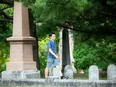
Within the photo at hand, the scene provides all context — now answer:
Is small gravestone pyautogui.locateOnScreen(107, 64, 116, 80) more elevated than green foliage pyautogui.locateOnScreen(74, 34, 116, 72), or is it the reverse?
green foliage pyautogui.locateOnScreen(74, 34, 116, 72)

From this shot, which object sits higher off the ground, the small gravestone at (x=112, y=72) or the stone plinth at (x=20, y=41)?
the stone plinth at (x=20, y=41)

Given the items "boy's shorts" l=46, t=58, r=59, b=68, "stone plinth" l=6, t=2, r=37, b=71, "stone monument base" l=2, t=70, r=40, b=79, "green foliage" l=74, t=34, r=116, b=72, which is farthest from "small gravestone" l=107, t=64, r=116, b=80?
"green foliage" l=74, t=34, r=116, b=72

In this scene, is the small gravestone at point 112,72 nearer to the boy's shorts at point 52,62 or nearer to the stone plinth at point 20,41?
the boy's shorts at point 52,62

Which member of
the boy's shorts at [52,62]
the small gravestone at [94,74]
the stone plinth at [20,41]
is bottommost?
the small gravestone at [94,74]

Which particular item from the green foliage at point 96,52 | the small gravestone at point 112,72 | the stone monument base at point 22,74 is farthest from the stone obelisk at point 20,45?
the green foliage at point 96,52

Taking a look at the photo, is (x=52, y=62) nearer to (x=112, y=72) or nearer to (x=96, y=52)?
(x=112, y=72)

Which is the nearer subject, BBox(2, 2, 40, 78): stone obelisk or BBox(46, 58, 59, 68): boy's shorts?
BBox(46, 58, 59, 68): boy's shorts

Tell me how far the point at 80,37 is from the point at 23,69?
4706 millimetres

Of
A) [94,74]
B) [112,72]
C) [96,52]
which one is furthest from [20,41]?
[96,52]

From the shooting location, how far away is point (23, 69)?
1756 centimetres

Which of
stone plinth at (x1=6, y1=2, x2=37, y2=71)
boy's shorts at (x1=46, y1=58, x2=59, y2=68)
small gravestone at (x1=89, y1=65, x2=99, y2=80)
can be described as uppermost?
stone plinth at (x1=6, y1=2, x2=37, y2=71)

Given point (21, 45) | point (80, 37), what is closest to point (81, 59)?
point (80, 37)

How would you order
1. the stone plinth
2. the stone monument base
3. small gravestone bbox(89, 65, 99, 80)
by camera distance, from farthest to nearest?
the stone plinth → the stone monument base → small gravestone bbox(89, 65, 99, 80)

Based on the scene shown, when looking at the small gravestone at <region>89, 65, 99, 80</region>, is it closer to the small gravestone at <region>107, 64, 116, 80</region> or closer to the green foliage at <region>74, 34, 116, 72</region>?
the small gravestone at <region>107, 64, 116, 80</region>
